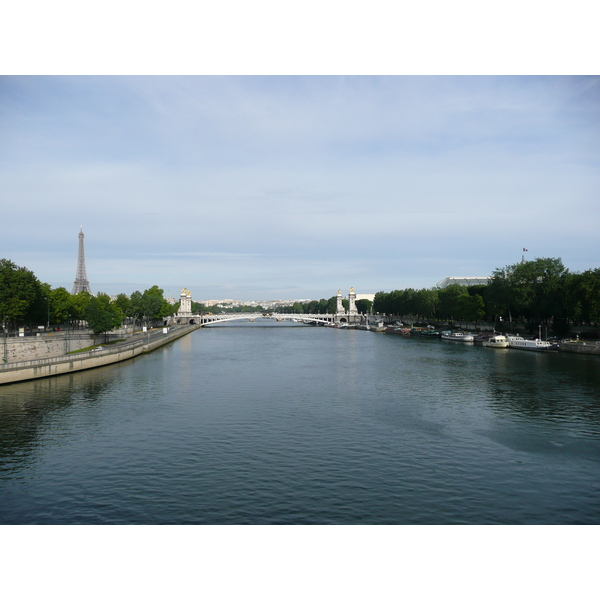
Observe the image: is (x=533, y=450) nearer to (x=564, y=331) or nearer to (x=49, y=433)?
(x=49, y=433)

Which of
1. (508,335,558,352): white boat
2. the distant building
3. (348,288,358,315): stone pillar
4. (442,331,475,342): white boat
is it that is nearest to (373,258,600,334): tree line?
(508,335,558,352): white boat

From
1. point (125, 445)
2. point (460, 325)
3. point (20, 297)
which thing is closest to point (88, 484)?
point (125, 445)

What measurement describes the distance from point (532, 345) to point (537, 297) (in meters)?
11.4

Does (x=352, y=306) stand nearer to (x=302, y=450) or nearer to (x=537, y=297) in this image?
(x=537, y=297)

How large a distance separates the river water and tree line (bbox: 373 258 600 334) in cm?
1638

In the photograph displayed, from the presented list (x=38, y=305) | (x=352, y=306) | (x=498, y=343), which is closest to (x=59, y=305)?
(x=38, y=305)

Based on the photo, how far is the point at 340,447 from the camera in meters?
18.0

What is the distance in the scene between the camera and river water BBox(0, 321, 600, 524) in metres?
12.7

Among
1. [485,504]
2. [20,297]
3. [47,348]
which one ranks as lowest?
[485,504]

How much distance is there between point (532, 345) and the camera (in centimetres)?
5106

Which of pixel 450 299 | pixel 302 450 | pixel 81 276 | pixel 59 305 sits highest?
pixel 81 276

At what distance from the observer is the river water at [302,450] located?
12734 millimetres

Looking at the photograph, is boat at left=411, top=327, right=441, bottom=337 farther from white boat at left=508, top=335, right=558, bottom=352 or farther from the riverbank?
the riverbank

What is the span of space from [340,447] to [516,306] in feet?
167
